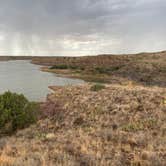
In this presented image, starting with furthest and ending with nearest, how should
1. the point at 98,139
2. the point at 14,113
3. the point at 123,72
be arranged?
the point at 123,72 < the point at 14,113 < the point at 98,139

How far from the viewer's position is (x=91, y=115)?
14.5 m

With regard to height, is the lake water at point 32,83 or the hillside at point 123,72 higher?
the hillside at point 123,72

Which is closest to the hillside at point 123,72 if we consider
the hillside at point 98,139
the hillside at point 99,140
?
the hillside at point 98,139

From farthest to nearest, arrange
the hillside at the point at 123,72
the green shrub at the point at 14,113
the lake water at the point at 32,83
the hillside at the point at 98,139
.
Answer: the hillside at the point at 123,72, the lake water at the point at 32,83, the green shrub at the point at 14,113, the hillside at the point at 98,139

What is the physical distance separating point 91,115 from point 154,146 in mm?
6541

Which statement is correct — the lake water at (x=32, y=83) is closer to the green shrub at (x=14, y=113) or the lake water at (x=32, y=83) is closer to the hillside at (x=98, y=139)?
the hillside at (x=98, y=139)

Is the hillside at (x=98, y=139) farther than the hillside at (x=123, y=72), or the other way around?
the hillside at (x=123, y=72)

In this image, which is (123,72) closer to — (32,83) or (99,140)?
(32,83)

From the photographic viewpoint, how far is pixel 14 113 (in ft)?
40.9

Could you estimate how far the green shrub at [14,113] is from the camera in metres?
11.9

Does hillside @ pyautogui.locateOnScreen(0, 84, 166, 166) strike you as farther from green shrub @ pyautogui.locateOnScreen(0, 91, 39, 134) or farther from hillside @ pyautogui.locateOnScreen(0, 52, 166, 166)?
green shrub @ pyautogui.locateOnScreen(0, 91, 39, 134)

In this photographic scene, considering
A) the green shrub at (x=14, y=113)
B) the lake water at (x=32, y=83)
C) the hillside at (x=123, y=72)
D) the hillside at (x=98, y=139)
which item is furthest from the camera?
the hillside at (x=123, y=72)

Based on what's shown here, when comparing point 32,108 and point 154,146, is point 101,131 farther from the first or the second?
point 32,108

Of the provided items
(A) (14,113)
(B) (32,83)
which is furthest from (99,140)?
(B) (32,83)
